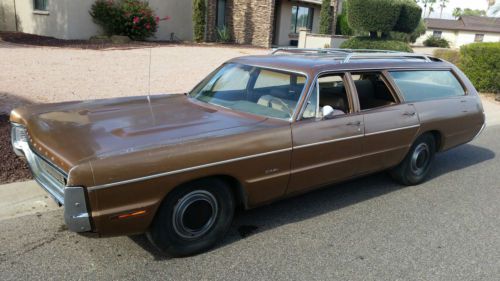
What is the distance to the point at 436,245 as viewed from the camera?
3910mm

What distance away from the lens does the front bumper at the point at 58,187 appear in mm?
2840

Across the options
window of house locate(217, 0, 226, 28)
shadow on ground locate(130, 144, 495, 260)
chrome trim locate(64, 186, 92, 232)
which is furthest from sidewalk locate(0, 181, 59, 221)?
window of house locate(217, 0, 226, 28)

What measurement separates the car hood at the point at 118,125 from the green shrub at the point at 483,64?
11.8 m

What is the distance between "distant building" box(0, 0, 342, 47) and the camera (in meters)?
17.0

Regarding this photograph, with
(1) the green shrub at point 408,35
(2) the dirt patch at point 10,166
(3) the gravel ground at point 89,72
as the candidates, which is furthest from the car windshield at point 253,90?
(1) the green shrub at point 408,35

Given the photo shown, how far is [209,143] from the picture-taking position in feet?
11.1

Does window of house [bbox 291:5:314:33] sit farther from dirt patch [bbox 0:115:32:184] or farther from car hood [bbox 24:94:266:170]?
A: car hood [bbox 24:94:266:170]

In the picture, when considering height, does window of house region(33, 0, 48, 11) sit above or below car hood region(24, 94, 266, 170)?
above

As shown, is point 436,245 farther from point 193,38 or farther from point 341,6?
point 341,6

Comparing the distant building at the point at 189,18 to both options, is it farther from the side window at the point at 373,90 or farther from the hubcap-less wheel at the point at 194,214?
the hubcap-less wheel at the point at 194,214

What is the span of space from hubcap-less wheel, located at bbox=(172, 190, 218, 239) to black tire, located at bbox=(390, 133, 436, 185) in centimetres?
268

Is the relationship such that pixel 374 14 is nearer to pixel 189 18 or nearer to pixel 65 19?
pixel 189 18

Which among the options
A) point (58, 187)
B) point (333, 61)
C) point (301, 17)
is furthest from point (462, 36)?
point (58, 187)

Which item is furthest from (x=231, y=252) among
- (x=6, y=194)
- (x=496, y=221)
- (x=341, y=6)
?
(x=341, y=6)
